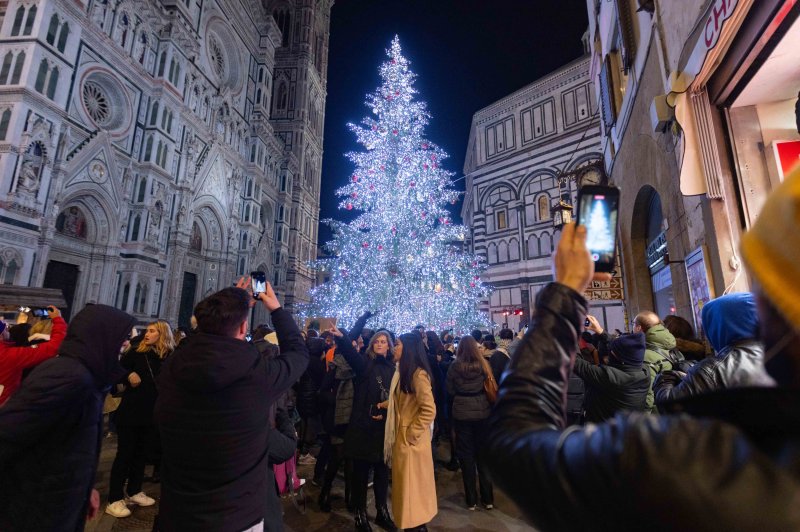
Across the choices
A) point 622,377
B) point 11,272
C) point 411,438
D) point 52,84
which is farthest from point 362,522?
point 52,84

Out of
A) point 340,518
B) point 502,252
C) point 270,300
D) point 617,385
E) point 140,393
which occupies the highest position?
point 502,252

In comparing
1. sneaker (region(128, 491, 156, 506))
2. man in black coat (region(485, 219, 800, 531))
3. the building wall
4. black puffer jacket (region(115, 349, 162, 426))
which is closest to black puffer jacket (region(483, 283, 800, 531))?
man in black coat (region(485, 219, 800, 531))

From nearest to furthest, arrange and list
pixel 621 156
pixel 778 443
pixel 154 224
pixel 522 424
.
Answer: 1. pixel 778 443
2. pixel 522 424
3. pixel 621 156
4. pixel 154 224

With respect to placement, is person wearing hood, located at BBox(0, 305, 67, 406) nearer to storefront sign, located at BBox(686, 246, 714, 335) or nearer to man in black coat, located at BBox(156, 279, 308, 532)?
man in black coat, located at BBox(156, 279, 308, 532)

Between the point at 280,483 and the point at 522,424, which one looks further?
the point at 280,483

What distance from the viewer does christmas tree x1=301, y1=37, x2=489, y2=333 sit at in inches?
597

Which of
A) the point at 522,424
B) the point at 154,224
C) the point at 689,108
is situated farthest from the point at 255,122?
the point at 522,424

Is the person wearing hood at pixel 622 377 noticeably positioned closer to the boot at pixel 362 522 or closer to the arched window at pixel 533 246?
the boot at pixel 362 522

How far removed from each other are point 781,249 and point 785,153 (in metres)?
5.24

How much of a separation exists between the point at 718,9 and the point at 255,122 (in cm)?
3037

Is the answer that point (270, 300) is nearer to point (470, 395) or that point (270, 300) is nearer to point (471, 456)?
point (470, 395)

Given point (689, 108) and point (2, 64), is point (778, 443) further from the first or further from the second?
point (2, 64)

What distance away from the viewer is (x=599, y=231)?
113cm

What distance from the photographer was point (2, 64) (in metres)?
13.5
